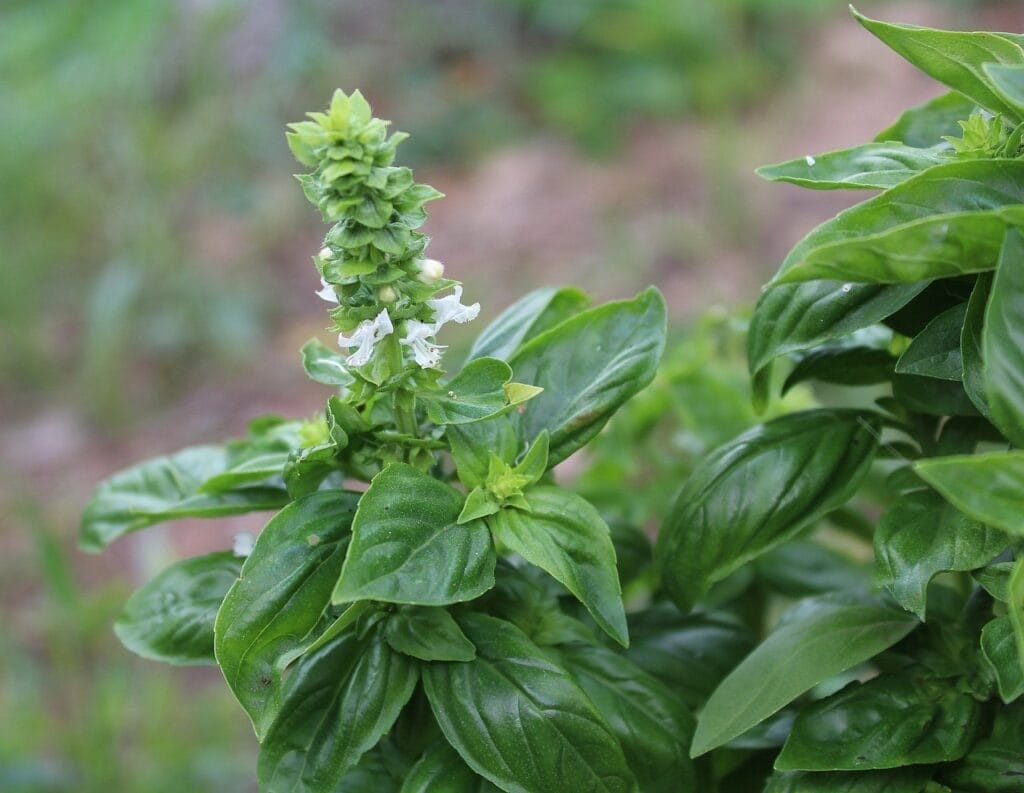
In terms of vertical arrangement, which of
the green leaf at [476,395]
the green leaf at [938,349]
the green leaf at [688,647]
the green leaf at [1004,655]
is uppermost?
the green leaf at [476,395]

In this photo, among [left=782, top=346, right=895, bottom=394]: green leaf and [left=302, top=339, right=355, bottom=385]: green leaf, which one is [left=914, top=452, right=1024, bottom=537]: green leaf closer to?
[left=782, top=346, right=895, bottom=394]: green leaf

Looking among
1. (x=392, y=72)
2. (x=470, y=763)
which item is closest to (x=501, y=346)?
(x=470, y=763)

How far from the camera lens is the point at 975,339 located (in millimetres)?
888

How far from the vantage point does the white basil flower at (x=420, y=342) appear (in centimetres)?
94

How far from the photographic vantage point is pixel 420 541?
0.91 m

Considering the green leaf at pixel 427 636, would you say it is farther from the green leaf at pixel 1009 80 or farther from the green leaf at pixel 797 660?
the green leaf at pixel 1009 80

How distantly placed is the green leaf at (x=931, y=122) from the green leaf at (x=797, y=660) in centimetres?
44

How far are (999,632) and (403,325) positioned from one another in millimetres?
506

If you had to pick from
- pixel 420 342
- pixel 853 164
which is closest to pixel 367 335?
pixel 420 342

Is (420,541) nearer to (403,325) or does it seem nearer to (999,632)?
(403,325)

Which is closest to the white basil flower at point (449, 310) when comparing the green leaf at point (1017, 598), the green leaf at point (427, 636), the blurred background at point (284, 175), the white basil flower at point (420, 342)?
the white basil flower at point (420, 342)

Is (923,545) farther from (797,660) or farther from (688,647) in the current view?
(688,647)

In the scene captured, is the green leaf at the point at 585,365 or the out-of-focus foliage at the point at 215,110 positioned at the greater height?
the out-of-focus foliage at the point at 215,110

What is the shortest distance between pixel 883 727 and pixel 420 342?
1.59 feet
